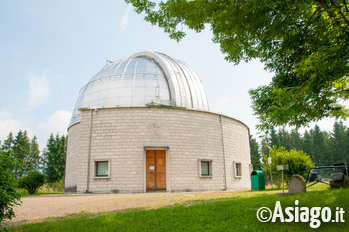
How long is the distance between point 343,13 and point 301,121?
2793mm

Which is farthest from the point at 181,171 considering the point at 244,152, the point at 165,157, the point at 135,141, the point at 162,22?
the point at 162,22

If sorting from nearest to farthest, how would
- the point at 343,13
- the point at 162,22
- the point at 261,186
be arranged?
the point at 343,13 < the point at 162,22 < the point at 261,186

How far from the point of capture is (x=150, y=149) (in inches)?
602

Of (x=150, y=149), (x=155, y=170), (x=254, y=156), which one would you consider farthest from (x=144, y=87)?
(x=254, y=156)

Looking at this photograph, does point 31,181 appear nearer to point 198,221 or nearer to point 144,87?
point 144,87

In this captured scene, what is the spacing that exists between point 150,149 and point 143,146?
0.52 m

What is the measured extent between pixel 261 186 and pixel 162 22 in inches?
422

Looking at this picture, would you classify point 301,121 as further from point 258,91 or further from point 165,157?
point 165,157

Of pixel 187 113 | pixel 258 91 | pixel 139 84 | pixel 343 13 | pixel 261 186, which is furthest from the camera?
pixel 139 84

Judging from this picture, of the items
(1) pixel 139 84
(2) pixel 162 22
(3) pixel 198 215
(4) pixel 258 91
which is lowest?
(3) pixel 198 215

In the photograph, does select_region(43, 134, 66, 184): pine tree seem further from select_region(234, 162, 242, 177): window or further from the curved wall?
select_region(234, 162, 242, 177): window

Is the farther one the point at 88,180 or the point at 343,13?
the point at 88,180

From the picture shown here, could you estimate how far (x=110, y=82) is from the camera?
19.9 meters

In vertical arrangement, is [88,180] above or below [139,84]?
below
